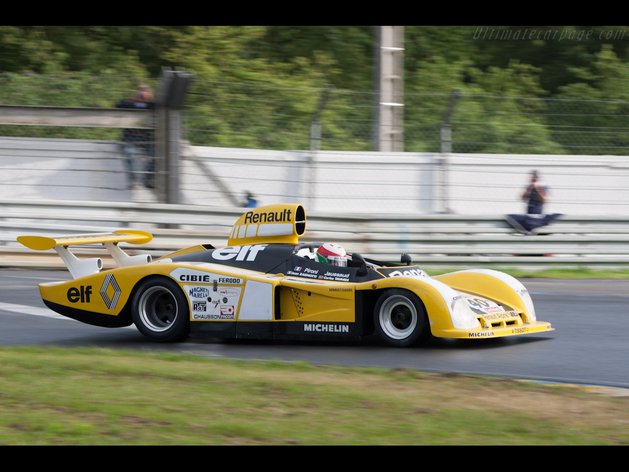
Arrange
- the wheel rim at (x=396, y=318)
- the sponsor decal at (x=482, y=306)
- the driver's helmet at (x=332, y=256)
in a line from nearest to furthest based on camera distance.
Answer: the wheel rim at (x=396, y=318), the sponsor decal at (x=482, y=306), the driver's helmet at (x=332, y=256)

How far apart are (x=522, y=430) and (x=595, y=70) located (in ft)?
74.3

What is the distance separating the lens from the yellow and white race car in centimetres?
880

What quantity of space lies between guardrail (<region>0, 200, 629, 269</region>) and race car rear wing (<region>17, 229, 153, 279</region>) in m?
4.64

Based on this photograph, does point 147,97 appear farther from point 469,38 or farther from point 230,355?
point 469,38

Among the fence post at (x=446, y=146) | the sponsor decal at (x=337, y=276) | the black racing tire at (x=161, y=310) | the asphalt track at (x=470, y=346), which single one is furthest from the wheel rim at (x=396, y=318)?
the fence post at (x=446, y=146)

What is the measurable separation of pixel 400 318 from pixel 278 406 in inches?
110

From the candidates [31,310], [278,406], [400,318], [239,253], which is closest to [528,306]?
[400,318]

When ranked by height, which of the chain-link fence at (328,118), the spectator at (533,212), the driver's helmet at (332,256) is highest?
the chain-link fence at (328,118)

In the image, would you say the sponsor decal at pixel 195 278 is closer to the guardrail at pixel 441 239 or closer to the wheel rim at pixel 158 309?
the wheel rim at pixel 158 309

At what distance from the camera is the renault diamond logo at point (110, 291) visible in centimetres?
962

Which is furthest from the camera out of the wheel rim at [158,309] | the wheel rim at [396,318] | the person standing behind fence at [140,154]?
the person standing behind fence at [140,154]

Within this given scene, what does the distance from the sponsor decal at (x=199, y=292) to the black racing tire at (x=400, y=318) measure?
1582 millimetres

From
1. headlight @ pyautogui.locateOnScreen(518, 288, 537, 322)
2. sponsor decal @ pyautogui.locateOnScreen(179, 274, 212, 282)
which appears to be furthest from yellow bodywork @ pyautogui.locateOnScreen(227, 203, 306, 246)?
headlight @ pyautogui.locateOnScreen(518, 288, 537, 322)

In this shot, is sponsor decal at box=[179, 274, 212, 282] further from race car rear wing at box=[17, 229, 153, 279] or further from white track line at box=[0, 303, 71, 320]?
white track line at box=[0, 303, 71, 320]
